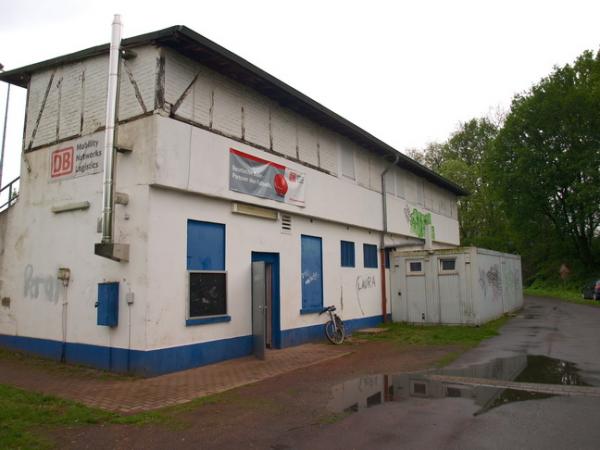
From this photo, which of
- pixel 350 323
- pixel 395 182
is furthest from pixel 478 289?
pixel 395 182

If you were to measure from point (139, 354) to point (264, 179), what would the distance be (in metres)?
5.32

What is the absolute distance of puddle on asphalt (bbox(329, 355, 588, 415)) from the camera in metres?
7.23

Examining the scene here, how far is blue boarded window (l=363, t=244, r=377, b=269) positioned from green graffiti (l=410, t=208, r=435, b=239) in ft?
13.9

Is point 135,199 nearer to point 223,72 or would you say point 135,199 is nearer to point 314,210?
point 223,72

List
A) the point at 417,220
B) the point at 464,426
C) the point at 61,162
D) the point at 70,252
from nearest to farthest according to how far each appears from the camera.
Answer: the point at 464,426, the point at 70,252, the point at 61,162, the point at 417,220

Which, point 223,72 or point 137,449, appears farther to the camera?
point 223,72

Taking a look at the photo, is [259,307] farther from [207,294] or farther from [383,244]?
[383,244]

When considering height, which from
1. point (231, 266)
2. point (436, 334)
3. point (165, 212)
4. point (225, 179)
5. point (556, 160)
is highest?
point (556, 160)

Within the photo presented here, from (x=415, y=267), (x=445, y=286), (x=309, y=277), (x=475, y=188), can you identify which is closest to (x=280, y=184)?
(x=309, y=277)

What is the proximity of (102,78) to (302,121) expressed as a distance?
572cm

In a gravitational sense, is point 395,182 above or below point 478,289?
above

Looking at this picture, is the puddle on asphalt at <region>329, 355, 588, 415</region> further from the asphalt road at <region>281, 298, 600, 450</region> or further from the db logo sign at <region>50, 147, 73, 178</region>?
the db logo sign at <region>50, 147, 73, 178</region>

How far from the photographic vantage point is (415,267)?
60.7 feet

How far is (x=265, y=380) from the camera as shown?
29.5ft
